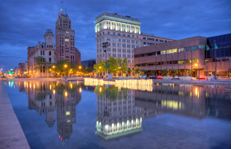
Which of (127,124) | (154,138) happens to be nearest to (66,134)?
(127,124)

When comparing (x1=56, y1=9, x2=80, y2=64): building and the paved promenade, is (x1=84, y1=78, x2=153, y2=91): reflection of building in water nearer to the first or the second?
the paved promenade

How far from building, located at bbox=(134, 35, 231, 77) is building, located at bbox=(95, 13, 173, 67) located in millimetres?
42444

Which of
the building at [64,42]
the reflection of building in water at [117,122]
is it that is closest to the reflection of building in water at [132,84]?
the reflection of building in water at [117,122]

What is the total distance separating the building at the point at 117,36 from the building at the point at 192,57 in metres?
42.4

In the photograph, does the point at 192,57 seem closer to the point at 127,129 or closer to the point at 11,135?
the point at 127,129

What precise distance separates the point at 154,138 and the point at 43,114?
956cm

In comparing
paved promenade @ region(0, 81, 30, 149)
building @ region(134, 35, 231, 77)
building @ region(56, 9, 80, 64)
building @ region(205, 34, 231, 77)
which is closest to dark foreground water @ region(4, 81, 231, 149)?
paved promenade @ region(0, 81, 30, 149)

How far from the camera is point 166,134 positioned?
9828mm

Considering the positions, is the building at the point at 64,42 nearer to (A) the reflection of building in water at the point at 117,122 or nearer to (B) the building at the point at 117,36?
(B) the building at the point at 117,36

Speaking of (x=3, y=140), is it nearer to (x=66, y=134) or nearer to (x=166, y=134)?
(x=66, y=134)

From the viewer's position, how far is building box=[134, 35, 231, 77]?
69312 mm

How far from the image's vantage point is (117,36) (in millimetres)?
142750

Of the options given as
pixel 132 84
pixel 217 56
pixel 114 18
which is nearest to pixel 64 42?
pixel 114 18

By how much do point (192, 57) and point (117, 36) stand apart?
2963 inches
